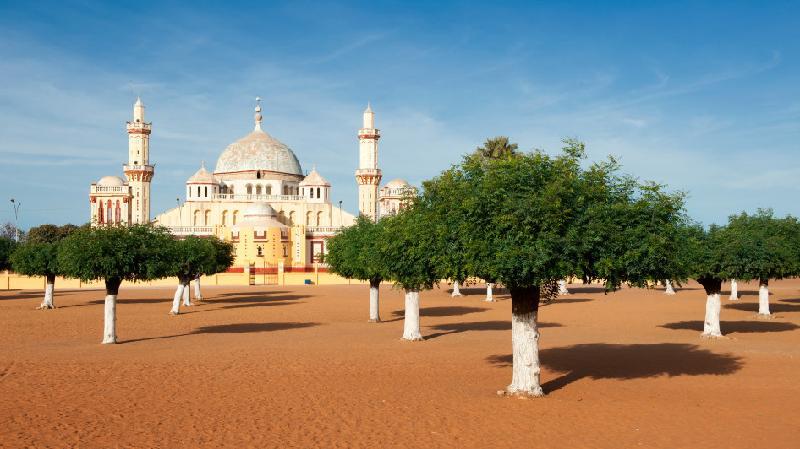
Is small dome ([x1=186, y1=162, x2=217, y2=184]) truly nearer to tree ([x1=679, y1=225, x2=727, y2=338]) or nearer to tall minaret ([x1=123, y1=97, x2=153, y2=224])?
tall minaret ([x1=123, y1=97, x2=153, y2=224])

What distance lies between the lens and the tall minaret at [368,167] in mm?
86188

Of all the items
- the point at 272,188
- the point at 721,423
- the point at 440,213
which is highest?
the point at 272,188

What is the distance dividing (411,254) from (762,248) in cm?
1858

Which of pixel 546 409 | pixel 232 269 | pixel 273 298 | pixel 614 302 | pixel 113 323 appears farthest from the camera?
pixel 232 269

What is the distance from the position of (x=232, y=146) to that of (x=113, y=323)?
77011 mm

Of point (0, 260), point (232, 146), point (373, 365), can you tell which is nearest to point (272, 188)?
point (232, 146)

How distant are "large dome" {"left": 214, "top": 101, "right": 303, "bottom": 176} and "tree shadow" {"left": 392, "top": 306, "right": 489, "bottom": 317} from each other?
58303 millimetres

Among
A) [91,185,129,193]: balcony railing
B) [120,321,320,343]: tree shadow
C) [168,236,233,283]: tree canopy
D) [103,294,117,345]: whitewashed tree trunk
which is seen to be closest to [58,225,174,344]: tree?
[103,294,117,345]: whitewashed tree trunk

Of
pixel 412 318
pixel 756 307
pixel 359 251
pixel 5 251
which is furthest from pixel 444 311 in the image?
pixel 5 251

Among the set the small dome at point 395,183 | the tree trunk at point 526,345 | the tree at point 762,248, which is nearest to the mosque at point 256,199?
the small dome at point 395,183

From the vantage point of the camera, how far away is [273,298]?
170 ft

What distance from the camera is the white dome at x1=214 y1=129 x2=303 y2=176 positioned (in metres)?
97.4

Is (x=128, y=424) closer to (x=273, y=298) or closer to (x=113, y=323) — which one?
(x=113, y=323)

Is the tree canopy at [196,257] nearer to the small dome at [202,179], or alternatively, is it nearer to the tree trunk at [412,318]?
the tree trunk at [412,318]
